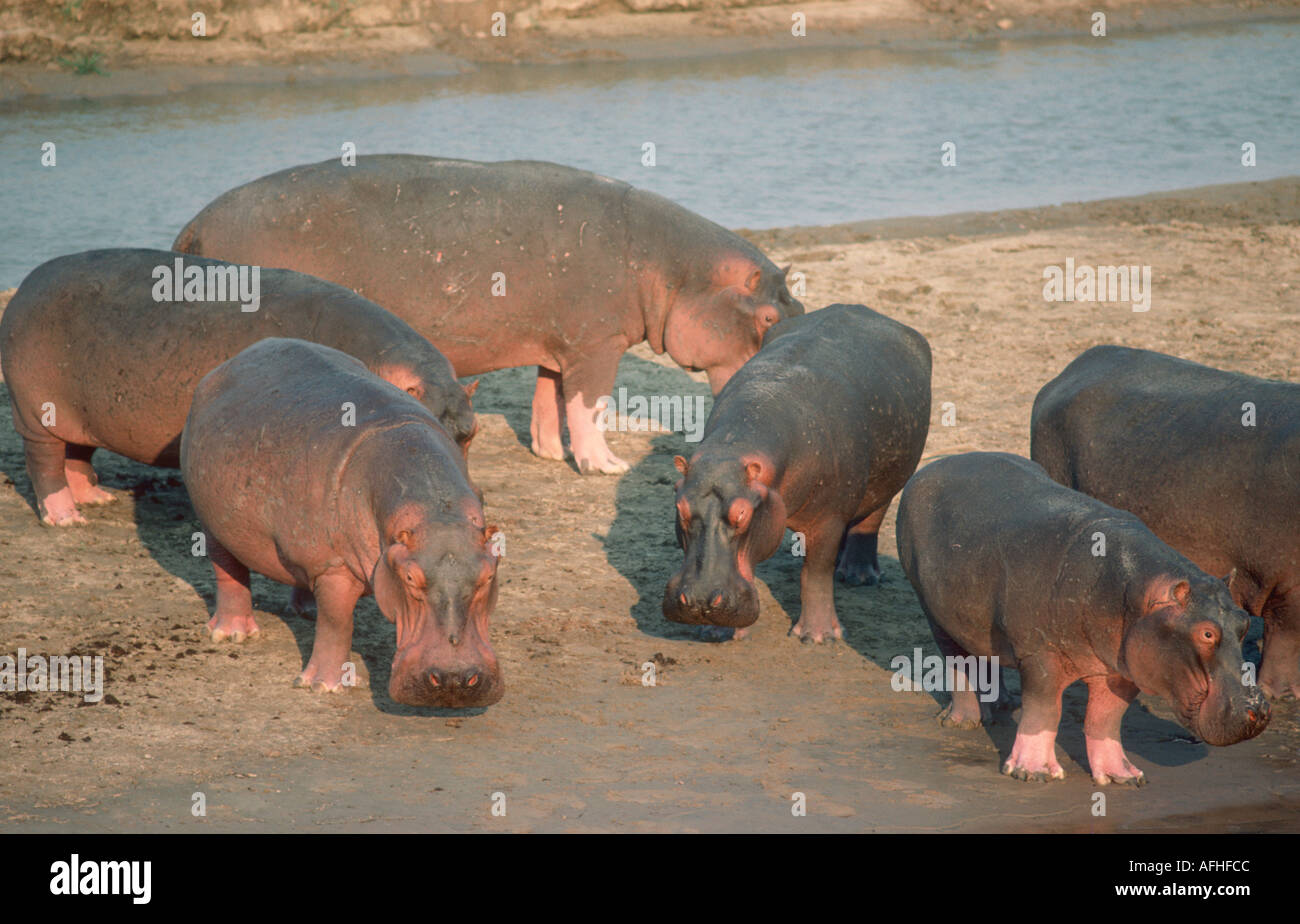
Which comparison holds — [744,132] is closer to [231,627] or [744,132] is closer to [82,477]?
[82,477]

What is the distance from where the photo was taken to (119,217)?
1678cm

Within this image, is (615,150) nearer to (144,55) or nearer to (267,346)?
(144,55)

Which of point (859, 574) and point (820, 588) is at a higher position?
point (820, 588)

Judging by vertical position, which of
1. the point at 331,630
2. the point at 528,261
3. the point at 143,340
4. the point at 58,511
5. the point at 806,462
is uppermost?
the point at 528,261

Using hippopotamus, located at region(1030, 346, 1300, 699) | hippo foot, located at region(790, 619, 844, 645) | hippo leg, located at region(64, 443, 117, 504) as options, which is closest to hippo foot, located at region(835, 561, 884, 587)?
hippo foot, located at region(790, 619, 844, 645)

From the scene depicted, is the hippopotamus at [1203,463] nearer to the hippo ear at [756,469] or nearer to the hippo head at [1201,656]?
the hippo head at [1201,656]

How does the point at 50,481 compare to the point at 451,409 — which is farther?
the point at 50,481

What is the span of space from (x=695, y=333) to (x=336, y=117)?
1395 centimetres

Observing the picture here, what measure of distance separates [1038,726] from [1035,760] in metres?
0.13

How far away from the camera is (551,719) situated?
21.0 feet

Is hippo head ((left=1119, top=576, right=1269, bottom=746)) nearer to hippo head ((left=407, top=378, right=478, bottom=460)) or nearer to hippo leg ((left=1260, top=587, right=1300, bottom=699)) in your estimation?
hippo leg ((left=1260, top=587, right=1300, bottom=699))

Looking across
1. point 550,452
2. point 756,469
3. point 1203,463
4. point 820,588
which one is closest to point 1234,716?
point 1203,463

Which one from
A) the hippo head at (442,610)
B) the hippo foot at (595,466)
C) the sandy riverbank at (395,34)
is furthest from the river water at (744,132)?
the hippo head at (442,610)

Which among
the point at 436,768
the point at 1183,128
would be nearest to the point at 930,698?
the point at 436,768
